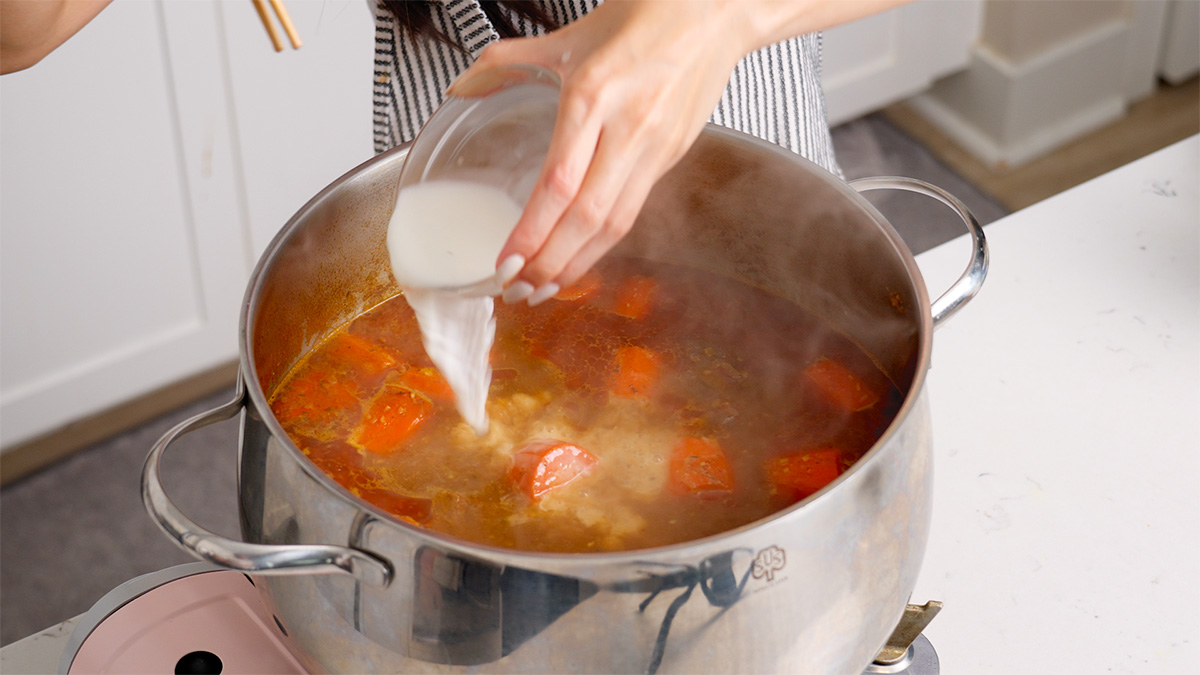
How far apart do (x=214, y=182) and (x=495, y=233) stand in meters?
1.33

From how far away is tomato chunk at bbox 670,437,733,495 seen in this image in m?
0.81

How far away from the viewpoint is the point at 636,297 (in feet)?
3.37

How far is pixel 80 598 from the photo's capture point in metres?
1.89

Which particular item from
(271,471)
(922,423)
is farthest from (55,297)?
(922,423)

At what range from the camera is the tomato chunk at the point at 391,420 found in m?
0.88

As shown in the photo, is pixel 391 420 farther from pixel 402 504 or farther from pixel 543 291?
pixel 543 291

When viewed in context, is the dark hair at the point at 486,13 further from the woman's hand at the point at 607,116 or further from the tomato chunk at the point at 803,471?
the tomato chunk at the point at 803,471

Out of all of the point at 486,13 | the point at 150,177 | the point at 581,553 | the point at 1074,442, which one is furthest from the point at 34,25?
the point at 150,177

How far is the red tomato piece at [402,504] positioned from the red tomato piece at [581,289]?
0.92ft

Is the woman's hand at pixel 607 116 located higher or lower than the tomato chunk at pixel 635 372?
higher

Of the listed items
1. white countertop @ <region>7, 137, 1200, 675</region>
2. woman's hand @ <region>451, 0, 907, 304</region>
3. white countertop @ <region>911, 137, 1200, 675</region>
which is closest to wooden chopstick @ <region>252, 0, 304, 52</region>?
woman's hand @ <region>451, 0, 907, 304</region>

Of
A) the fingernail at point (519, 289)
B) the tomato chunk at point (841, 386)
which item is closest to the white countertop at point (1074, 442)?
the tomato chunk at point (841, 386)

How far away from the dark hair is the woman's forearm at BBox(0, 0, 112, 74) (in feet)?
0.86

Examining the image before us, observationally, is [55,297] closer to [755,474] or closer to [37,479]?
[37,479]
